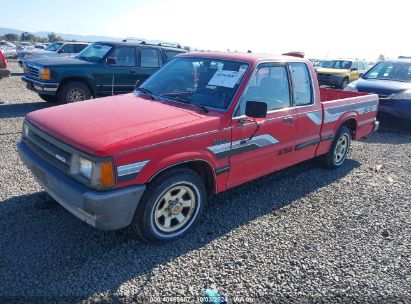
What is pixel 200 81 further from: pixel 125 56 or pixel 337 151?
pixel 125 56

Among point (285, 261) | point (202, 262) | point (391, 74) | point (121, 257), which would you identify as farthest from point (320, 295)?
point (391, 74)

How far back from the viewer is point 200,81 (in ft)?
12.9

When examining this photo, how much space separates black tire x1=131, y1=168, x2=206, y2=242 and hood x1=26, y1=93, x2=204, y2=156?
438mm

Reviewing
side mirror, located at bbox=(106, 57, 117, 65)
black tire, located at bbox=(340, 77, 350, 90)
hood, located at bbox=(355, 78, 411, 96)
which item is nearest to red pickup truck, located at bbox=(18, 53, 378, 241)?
hood, located at bbox=(355, 78, 411, 96)

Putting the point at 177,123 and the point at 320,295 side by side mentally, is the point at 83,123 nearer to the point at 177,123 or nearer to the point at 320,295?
the point at 177,123

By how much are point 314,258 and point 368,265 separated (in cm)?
51

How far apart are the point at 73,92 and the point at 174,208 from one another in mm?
6512

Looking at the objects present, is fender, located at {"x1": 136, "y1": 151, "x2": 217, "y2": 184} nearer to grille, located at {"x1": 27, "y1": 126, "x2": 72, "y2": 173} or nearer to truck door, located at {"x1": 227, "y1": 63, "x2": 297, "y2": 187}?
truck door, located at {"x1": 227, "y1": 63, "x2": 297, "y2": 187}

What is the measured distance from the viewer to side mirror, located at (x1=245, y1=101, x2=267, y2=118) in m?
3.30

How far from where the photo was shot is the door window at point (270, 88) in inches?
147

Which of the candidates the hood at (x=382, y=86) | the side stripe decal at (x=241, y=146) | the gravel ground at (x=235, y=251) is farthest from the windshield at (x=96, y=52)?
the hood at (x=382, y=86)

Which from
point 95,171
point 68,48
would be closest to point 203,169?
point 95,171

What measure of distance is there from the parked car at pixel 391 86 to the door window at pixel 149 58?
17.8 feet

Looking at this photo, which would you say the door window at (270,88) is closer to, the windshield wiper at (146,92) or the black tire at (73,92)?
the windshield wiper at (146,92)
